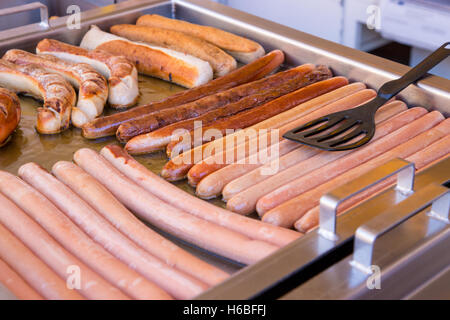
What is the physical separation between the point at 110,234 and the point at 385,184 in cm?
88

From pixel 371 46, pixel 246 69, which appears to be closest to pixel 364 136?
pixel 246 69

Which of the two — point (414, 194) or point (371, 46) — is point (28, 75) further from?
point (371, 46)

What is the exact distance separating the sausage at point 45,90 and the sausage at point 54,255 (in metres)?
0.62

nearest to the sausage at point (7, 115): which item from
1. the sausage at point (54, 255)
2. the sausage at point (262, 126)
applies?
the sausage at point (54, 255)

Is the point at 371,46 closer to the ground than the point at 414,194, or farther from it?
closer to the ground

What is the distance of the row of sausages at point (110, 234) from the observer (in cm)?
139

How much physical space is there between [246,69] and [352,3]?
245 cm

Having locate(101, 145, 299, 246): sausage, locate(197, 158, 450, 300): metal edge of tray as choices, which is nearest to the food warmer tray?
locate(197, 158, 450, 300): metal edge of tray

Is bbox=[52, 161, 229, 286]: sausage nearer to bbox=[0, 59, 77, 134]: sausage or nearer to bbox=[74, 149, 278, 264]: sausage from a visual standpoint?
bbox=[74, 149, 278, 264]: sausage

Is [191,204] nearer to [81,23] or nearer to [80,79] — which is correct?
[80,79]

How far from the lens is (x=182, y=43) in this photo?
2.89m

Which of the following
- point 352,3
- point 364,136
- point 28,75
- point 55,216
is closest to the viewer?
point 55,216

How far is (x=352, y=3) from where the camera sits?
473 centimetres

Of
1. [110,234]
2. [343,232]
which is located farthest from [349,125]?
[110,234]
